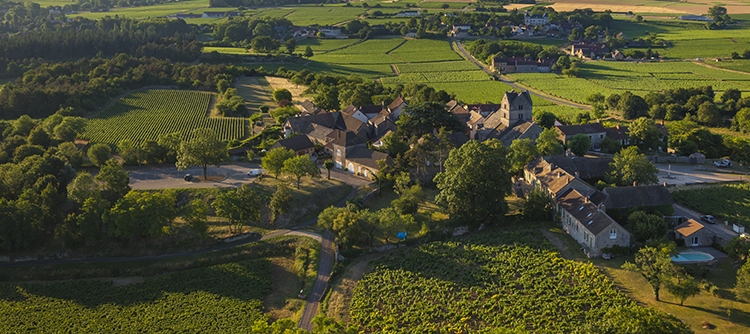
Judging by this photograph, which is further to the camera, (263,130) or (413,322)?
(263,130)

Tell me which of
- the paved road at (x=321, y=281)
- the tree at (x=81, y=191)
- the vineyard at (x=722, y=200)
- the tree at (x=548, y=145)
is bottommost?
the paved road at (x=321, y=281)

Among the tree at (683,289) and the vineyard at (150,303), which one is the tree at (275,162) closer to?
the vineyard at (150,303)

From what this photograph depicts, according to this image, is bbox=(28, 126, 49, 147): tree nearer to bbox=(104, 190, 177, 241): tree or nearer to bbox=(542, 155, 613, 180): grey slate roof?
bbox=(104, 190, 177, 241): tree

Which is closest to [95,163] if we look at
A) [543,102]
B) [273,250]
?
[273,250]

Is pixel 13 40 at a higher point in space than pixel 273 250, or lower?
higher

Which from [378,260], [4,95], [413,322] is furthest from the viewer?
[4,95]

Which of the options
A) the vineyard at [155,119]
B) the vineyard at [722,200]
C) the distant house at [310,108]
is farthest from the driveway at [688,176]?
the vineyard at [155,119]

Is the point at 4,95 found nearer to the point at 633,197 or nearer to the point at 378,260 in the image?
the point at 378,260
